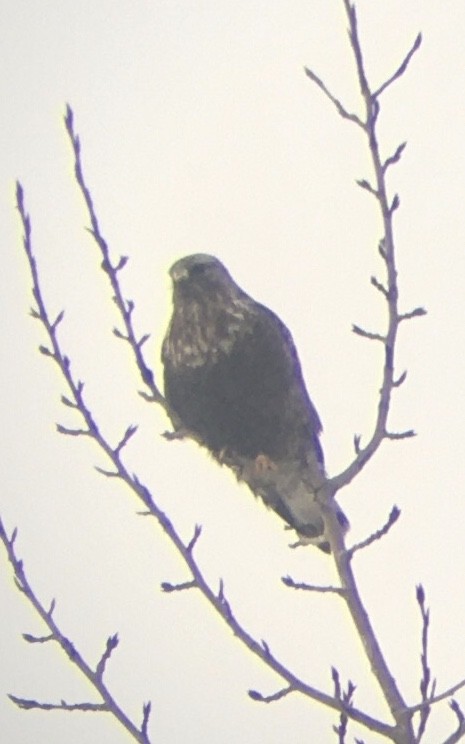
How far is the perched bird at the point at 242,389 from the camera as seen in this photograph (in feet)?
19.6

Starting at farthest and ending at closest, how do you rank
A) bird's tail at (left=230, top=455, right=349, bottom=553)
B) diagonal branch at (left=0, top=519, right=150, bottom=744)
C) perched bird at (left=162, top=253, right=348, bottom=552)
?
bird's tail at (left=230, top=455, right=349, bottom=553) < perched bird at (left=162, top=253, right=348, bottom=552) < diagonal branch at (left=0, top=519, right=150, bottom=744)

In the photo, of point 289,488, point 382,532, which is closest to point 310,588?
point 382,532

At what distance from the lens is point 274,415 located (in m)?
6.02

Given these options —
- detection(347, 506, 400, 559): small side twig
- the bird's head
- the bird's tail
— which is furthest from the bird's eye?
detection(347, 506, 400, 559): small side twig

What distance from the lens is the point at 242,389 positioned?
5969 millimetres

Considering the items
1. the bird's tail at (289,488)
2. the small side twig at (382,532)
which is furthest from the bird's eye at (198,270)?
the small side twig at (382,532)

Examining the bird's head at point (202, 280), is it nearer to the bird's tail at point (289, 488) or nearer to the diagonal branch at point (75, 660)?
the bird's tail at point (289, 488)

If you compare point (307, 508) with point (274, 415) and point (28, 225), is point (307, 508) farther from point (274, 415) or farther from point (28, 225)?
point (28, 225)

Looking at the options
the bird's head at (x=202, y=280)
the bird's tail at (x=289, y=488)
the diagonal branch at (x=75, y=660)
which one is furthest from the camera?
the bird's head at (x=202, y=280)

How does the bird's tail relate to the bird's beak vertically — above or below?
below

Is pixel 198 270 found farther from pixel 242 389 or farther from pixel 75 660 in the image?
pixel 75 660

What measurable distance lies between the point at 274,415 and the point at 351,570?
196cm

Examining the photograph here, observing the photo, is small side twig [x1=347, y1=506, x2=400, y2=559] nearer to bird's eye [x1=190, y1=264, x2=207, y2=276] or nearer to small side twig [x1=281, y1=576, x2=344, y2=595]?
small side twig [x1=281, y1=576, x2=344, y2=595]

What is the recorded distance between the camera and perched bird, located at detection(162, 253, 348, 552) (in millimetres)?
5980
